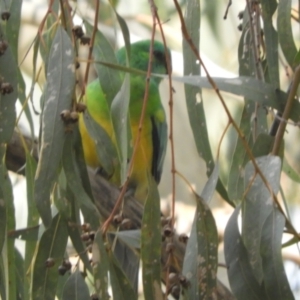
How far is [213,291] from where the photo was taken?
88cm

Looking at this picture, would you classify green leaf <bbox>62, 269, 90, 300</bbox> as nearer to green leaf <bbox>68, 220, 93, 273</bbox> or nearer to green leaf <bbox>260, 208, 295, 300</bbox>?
green leaf <bbox>68, 220, 93, 273</bbox>

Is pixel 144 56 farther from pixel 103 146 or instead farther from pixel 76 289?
pixel 76 289

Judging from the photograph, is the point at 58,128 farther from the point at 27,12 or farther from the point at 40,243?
the point at 27,12

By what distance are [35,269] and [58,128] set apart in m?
0.23

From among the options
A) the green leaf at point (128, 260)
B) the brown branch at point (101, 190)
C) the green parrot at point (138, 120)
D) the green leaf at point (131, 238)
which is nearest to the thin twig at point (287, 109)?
the green leaf at point (131, 238)

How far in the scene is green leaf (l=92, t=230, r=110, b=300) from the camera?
0.85 m

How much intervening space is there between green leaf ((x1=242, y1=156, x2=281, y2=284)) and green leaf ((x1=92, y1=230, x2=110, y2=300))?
20 centimetres

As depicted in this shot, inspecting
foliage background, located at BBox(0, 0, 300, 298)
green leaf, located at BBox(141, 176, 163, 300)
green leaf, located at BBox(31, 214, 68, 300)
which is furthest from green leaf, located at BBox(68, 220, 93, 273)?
foliage background, located at BBox(0, 0, 300, 298)

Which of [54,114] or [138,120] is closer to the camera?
[54,114]

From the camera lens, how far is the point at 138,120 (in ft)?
5.63

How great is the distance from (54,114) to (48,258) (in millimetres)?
232

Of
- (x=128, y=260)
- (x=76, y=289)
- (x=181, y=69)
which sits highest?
(x=181, y=69)

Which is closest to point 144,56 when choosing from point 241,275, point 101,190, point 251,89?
point 101,190

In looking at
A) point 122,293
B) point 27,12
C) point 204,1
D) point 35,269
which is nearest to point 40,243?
point 35,269
